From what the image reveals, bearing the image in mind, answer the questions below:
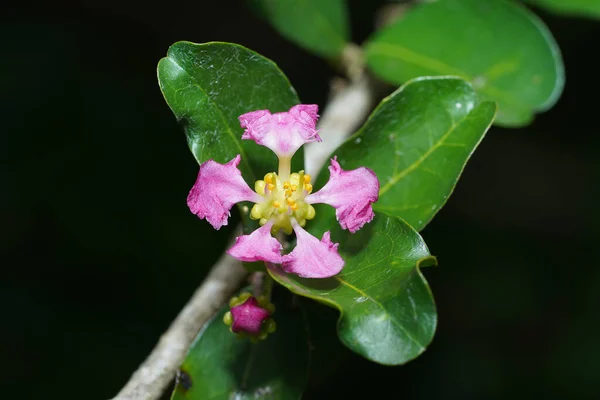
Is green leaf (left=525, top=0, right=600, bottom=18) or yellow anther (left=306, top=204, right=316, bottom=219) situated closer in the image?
yellow anther (left=306, top=204, right=316, bottom=219)

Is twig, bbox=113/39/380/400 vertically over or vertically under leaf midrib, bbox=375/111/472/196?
under

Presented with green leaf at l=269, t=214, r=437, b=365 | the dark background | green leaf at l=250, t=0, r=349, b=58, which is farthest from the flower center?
the dark background

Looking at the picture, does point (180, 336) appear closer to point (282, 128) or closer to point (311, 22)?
point (282, 128)

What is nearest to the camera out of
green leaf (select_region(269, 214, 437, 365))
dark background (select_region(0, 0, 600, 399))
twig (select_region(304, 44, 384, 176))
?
green leaf (select_region(269, 214, 437, 365))

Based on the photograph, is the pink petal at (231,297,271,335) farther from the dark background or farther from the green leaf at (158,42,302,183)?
the dark background

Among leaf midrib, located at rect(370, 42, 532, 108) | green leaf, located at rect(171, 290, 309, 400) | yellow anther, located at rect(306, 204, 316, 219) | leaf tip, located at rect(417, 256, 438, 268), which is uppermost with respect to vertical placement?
leaf tip, located at rect(417, 256, 438, 268)

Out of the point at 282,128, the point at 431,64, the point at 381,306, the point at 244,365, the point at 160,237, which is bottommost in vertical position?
the point at 160,237

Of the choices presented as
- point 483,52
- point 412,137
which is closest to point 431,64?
point 483,52
